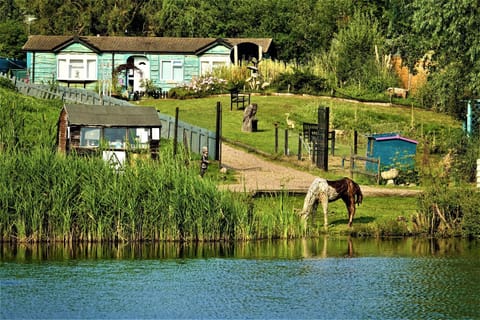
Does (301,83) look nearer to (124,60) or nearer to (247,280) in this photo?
(124,60)

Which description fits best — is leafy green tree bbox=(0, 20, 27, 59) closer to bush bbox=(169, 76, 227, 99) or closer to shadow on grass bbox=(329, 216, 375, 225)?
bush bbox=(169, 76, 227, 99)

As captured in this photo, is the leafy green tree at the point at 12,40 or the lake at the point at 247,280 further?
the leafy green tree at the point at 12,40

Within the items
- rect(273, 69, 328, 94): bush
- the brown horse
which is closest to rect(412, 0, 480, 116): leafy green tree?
the brown horse

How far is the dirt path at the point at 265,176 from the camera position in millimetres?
45906

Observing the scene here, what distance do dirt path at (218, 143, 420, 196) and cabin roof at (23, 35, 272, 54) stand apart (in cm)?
2918

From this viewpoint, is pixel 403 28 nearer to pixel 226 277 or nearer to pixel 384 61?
pixel 384 61

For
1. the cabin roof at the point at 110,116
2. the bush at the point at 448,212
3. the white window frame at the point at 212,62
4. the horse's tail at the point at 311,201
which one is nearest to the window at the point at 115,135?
the cabin roof at the point at 110,116

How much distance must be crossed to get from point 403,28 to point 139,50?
30076mm

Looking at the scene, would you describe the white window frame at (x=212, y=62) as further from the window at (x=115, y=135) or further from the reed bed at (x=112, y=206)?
the reed bed at (x=112, y=206)

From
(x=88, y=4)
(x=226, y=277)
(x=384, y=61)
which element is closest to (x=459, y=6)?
(x=226, y=277)

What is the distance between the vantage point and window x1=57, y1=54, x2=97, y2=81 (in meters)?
88.8

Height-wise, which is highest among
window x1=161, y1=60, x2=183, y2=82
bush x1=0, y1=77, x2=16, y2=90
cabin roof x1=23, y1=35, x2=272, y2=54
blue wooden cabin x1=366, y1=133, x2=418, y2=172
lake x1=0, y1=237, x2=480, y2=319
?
cabin roof x1=23, y1=35, x2=272, y2=54

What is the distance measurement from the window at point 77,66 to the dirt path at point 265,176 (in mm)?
29592

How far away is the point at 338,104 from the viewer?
243ft
